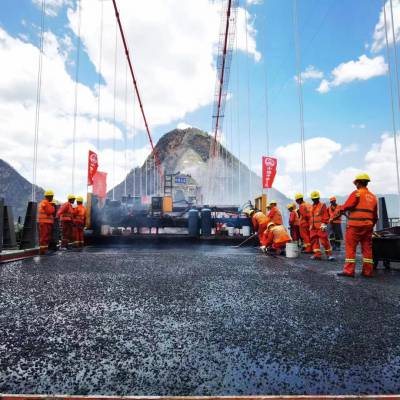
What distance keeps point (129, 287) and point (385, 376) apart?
2.83 m

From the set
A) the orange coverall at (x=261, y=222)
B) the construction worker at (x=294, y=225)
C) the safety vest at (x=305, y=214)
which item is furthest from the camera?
the construction worker at (x=294, y=225)

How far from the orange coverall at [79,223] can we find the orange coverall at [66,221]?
0.96 feet

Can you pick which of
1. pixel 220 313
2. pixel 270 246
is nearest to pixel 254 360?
pixel 220 313

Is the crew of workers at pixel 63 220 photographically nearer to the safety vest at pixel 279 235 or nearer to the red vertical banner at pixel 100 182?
the red vertical banner at pixel 100 182

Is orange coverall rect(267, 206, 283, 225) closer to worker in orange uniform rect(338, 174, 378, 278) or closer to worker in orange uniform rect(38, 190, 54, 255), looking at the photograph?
worker in orange uniform rect(338, 174, 378, 278)

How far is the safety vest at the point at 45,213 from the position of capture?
24.9 feet

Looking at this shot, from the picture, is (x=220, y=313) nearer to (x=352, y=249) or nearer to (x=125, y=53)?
(x=352, y=249)

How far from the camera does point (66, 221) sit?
28.8ft

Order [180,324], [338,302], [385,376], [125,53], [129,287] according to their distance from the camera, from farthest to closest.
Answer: [125,53], [129,287], [338,302], [180,324], [385,376]

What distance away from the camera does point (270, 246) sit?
7992 mm

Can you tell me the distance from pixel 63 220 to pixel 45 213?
3.70ft

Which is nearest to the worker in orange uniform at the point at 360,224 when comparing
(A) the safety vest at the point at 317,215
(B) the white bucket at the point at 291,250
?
(A) the safety vest at the point at 317,215

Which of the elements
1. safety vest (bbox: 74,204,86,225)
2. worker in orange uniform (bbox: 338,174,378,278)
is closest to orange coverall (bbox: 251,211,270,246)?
worker in orange uniform (bbox: 338,174,378,278)

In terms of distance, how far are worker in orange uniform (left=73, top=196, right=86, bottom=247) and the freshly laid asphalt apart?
17.4 ft
